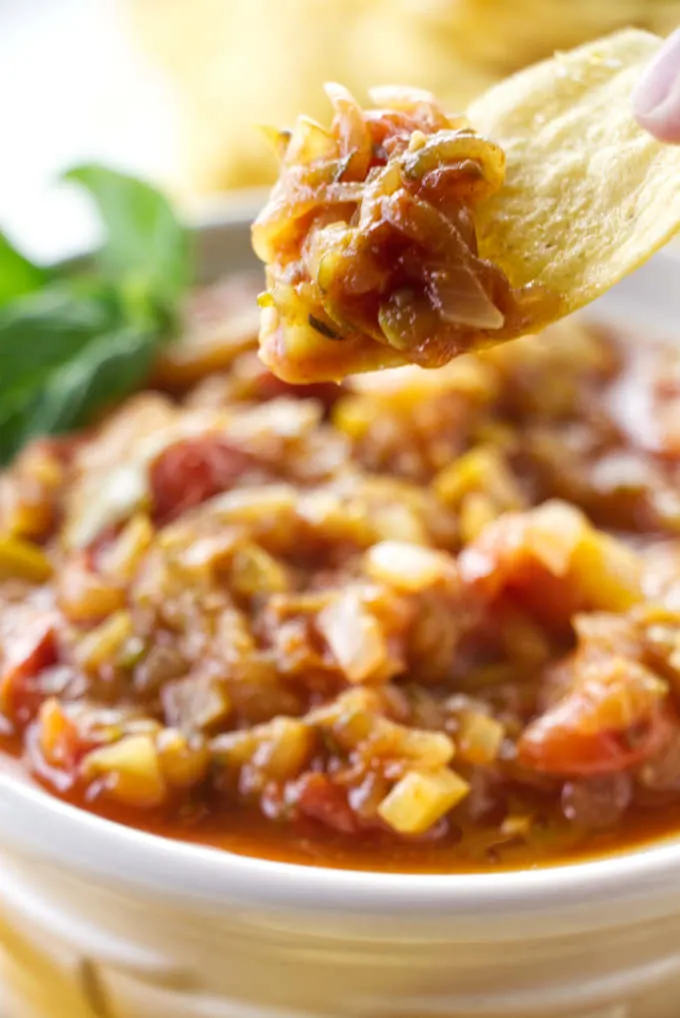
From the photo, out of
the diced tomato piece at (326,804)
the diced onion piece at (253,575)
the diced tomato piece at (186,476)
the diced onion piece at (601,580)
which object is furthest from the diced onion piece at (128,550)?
the diced onion piece at (601,580)

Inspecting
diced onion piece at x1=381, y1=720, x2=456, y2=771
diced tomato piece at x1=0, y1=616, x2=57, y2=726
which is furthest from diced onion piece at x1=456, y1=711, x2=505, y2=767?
diced tomato piece at x1=0, y1=616, x2=57, y2=726

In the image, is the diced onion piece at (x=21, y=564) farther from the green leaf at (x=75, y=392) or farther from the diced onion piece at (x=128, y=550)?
the green leaf at (x=75, y=392)

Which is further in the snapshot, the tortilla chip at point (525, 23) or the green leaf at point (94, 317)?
the tortilla chip at point (525, 23)

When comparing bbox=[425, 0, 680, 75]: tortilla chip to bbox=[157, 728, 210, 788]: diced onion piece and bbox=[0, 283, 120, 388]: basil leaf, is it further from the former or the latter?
bbox=[157, 728, 210, 788]: diced onion piece

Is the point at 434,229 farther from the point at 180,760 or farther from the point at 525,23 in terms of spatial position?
the point at 525,23

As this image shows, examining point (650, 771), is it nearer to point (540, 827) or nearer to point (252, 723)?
point (540, 827)
